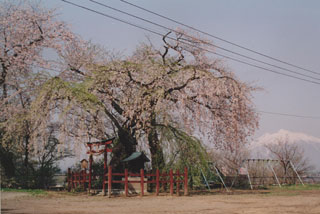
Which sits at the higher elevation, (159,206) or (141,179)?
(141,179)

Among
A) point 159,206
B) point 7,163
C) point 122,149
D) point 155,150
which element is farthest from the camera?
point 7,163

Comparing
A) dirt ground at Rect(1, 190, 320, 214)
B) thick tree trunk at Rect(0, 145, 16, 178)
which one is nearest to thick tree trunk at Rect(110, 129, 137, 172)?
dirt ground at Rect(1, 190, 320, 214)

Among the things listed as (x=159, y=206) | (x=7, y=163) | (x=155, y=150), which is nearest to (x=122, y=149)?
(x=155, y=150)

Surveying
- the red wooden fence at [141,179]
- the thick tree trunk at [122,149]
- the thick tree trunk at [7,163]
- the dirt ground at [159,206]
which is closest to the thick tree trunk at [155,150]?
the red wooden fence at [141,179]

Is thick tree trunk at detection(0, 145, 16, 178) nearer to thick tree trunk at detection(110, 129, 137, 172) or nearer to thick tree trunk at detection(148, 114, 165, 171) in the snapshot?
thick tree trunk at detection(110, 129, 137, 172)

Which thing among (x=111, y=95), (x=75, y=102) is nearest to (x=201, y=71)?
(x=111, y=95)

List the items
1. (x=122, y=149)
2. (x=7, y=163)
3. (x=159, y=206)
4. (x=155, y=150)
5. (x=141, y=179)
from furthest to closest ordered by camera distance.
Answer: (x=7, y=163) < (x=122, y=149) < (x=155, y=150) < (x=141, y=179) < (x=159, y=206)

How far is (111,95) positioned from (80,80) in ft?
7.98

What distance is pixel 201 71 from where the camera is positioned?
17578 mm

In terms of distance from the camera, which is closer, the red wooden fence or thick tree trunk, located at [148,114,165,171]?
the red wooden fence

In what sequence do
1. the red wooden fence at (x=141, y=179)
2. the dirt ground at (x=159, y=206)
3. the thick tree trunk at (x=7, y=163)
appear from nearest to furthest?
the dirt ground at (x=159, y=206)
the red wooden fence at (x=141, y=179)
the thick tree trunk at (x=7, y=163)

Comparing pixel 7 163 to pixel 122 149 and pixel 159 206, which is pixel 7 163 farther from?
pixel 159 206

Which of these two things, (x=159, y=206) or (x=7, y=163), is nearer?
(x=159, y=206)

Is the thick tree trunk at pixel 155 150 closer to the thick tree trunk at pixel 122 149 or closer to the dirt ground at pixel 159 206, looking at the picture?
the thick tree trunk at pixel 122 149
